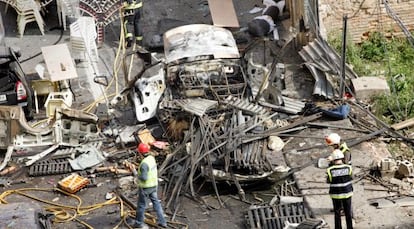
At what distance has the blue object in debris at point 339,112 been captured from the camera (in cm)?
1650

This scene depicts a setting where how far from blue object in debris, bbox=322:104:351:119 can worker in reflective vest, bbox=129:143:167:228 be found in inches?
169

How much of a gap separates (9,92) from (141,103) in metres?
2.59

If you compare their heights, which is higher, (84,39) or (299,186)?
(84,39)

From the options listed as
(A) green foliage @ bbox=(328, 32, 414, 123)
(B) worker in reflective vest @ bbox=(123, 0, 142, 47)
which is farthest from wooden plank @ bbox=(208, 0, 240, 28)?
(A) green foliage @ bbox=(328, 32, 414, 123)

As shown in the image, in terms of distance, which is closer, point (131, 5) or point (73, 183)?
point (73, 183)

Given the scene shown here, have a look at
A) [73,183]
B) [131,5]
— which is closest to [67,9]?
[131,5]

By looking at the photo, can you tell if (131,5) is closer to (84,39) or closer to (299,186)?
(84,39)

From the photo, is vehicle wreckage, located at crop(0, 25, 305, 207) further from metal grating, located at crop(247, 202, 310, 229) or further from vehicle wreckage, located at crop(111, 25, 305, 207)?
metal grating, located at crop(247, 202, 310, 229)

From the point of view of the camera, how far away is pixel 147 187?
13.5 m

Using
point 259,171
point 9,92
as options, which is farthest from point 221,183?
point 9,92

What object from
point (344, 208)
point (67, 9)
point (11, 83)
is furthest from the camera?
point (67, 9)

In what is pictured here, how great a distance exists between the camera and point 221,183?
14.9 m

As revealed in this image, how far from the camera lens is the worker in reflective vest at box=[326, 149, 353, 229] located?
506 inches

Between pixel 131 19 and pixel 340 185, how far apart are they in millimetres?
9575
